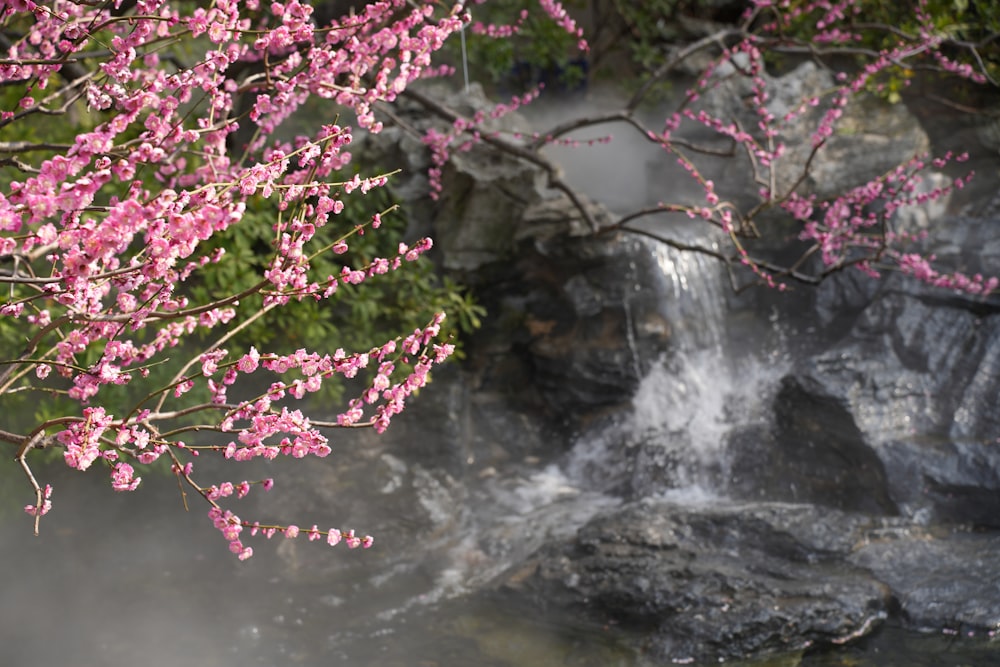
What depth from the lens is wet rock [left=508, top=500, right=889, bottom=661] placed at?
465 cm

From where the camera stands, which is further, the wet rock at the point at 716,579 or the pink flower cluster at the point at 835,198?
the pink flower cluster at the point at 835,198

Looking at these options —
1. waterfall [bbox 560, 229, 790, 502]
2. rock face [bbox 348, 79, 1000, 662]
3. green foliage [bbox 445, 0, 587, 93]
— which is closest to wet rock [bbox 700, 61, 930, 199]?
rock face [bbox 348, 79, 1000, 662]

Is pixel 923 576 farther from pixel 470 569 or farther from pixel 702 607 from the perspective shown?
pixel 470 569

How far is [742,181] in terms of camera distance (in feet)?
27.8

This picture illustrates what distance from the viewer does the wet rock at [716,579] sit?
4.65m

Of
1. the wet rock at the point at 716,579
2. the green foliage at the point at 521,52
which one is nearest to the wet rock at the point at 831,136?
the green foliage at the point at 521,52

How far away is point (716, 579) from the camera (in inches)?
197

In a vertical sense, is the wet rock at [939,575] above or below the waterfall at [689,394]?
below

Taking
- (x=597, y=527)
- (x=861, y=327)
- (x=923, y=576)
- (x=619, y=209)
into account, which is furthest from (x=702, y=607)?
(x=619, y=209)

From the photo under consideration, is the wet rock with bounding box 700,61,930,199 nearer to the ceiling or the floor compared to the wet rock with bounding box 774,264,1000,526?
nearer to the ceiling

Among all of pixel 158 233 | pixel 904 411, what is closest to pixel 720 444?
pixel 904 411

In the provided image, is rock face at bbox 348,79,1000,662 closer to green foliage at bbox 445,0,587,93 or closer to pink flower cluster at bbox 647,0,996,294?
pink flower cluster at bbox 647,0,996,294

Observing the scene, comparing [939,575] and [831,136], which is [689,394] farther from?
[939,575]

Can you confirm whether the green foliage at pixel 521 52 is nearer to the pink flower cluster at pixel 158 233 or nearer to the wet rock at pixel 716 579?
the wet rock at pixel 716 579
